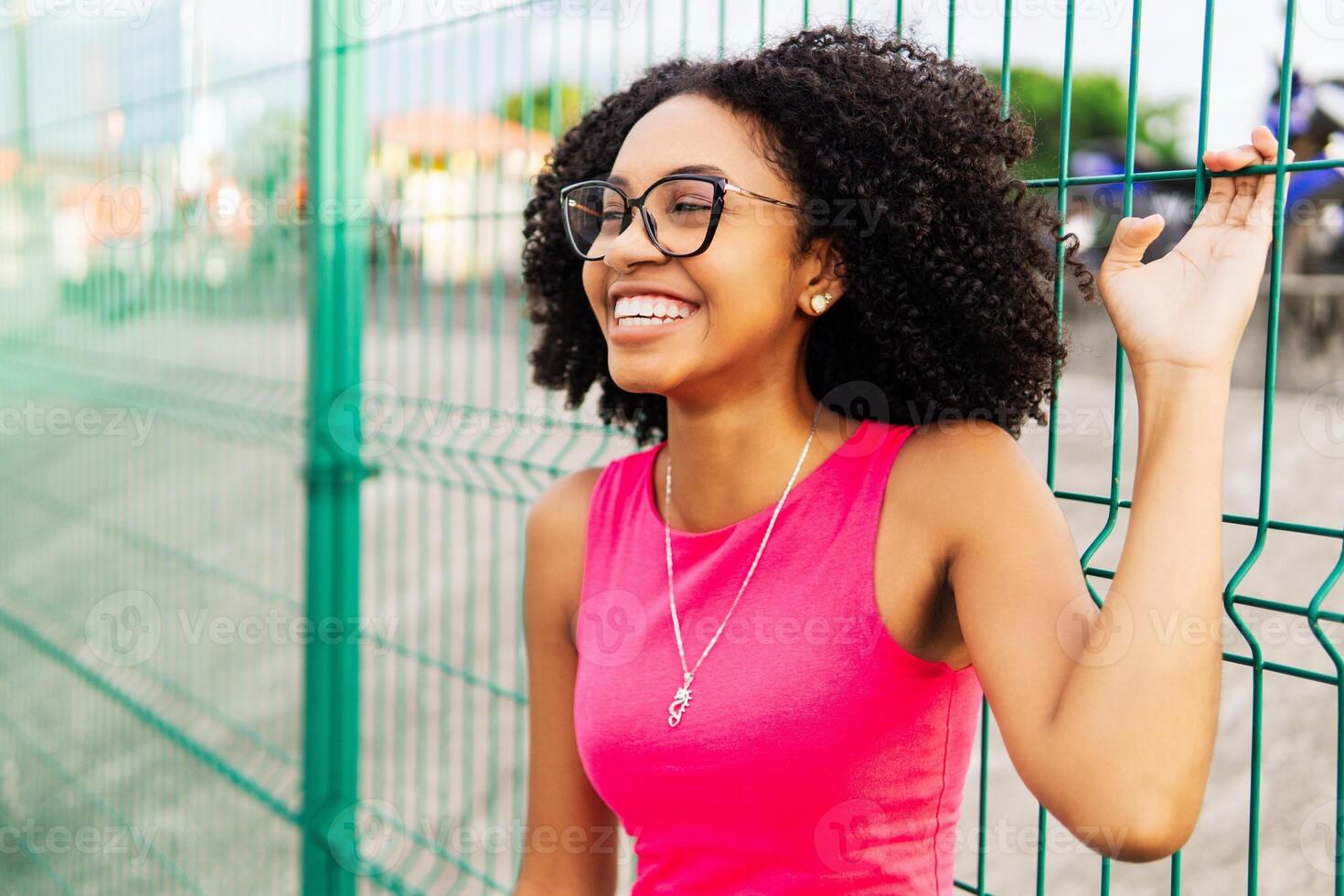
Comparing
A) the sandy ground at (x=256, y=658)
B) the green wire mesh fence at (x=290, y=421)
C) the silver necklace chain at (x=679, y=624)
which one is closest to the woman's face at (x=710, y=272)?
the silver necklace chain at (x=679, y=624)

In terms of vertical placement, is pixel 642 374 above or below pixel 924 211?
below

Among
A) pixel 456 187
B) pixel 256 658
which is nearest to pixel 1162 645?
pixel 456 187

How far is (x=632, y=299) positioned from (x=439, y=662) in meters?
1.40

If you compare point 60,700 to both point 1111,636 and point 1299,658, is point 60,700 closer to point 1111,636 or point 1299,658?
point 1111,636

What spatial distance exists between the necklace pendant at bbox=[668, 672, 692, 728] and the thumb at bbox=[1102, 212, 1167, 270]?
718 millimetres

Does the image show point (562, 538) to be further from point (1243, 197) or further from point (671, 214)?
point (1243, 197)

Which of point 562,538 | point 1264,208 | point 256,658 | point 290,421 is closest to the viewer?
point 1264,208

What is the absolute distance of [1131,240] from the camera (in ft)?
4.53

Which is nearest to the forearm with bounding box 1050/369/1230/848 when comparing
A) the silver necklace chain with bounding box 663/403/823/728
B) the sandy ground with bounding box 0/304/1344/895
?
the silver necklace chain with bounding box 663/403/823/728

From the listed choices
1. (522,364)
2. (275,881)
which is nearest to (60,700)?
(275,881)

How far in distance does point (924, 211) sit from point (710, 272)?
0.29 m

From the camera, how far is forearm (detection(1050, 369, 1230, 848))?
3.97ft

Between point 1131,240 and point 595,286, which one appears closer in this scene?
point 1131,240

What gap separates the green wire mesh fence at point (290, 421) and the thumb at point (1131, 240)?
0.11m
